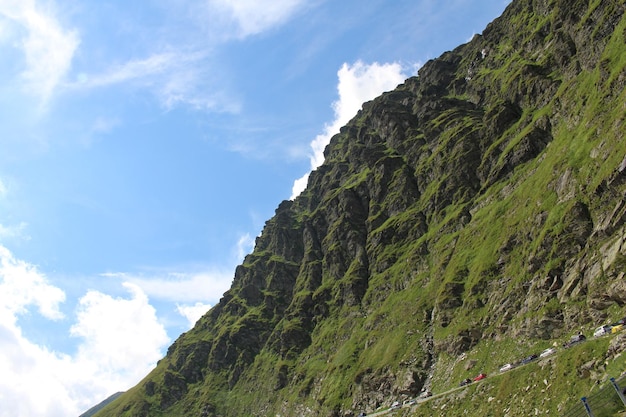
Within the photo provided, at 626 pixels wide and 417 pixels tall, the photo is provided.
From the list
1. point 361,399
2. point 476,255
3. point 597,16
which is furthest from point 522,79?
point 361,399

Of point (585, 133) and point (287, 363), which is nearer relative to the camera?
point (585, 133)

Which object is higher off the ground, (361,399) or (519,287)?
(519,287)

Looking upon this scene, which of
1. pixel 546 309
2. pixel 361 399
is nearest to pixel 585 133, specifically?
pixel 546 309

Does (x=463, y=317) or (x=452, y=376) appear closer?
(x=452, y=376)

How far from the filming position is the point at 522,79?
181m

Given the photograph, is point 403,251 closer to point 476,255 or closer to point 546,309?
point 476,255

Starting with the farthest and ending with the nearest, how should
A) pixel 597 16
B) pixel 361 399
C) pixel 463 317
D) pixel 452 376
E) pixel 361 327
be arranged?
pixel 361 327
pixel 597 16
pixel 361 399
pixel 463 317
pixel 452 376

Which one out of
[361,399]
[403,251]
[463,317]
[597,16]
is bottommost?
[361,399]

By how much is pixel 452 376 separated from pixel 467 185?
94.7 m

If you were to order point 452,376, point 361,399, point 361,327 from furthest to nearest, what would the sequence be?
point 361,327 < point 361,399 < point 452,376

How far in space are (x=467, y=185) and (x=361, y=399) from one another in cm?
9220

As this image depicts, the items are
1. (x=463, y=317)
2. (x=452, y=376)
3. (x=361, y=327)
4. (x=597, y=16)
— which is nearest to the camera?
(x=452, y=376)

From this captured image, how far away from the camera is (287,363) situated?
18700 centimetres

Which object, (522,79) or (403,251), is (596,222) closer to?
(403,251)
